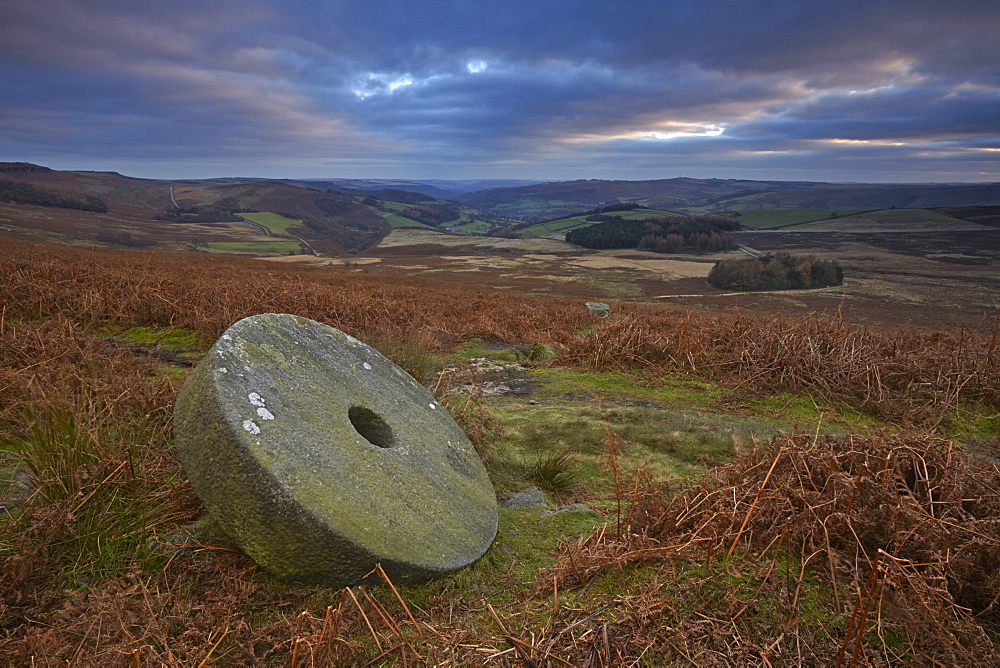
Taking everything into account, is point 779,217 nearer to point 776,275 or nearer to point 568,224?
point 568,224

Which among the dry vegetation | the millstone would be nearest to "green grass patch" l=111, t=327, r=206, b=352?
the dry vegetation

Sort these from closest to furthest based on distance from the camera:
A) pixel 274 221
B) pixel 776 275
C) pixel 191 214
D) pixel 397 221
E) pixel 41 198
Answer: pixel 776 275 → pixel 41 198 → pixel 274 221 → pixel 191 214 → pixel 397 221

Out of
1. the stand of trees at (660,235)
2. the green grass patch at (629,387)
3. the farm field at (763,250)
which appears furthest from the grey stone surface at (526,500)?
the stand of trees at (660,235)

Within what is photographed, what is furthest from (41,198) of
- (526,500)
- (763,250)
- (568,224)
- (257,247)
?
(763,250)

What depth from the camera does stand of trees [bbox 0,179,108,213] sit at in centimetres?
8712

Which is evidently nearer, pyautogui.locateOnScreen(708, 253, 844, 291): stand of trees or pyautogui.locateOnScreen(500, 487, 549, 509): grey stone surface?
pyautogui.locateOnScreen(500, 487, 549, 509): grey stone surface

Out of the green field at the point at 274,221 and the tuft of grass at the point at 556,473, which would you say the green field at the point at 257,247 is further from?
the tuft of grass at the point at 556,473

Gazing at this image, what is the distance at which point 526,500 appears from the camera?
5.00 meters

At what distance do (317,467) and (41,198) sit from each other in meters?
122

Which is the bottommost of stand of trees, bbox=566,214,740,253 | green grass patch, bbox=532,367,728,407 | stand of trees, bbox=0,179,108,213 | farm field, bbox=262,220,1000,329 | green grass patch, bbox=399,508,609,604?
farm field, bbox=262,220,1000,329

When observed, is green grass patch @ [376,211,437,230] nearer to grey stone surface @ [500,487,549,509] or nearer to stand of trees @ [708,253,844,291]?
stand of trees @ [708,253,844,291]

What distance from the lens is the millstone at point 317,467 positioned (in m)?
3.07

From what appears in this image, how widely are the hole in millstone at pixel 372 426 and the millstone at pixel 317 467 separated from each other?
0.5 inches

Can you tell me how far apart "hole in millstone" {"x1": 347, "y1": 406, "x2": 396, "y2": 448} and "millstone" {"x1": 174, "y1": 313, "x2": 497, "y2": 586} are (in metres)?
0.01
